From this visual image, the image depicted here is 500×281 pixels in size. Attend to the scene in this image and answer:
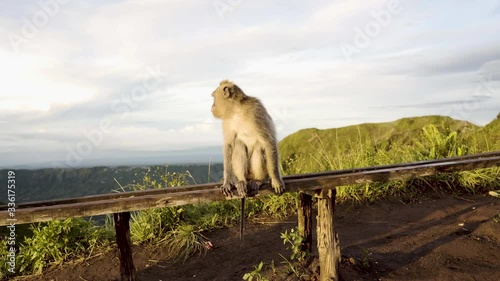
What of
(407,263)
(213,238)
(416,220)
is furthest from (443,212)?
(213,238)

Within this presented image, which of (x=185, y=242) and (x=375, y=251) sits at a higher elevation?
(x=185, y=242)

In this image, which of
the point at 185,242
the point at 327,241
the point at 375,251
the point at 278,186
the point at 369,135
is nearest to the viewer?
the point at 278,186

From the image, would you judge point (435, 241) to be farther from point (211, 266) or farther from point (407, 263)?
point (211, 266)

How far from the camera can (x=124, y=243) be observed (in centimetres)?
462

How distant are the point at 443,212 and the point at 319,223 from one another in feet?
10.7

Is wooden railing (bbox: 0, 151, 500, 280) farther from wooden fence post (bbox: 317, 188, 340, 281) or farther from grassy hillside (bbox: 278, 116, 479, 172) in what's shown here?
grassy hillside (bbox: 278, 116, 479, 172)

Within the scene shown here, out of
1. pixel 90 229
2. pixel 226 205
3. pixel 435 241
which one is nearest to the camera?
pixel 435 241

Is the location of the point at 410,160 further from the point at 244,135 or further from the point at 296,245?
the point at 244,135

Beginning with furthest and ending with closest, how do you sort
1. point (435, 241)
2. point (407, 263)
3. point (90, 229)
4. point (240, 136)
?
point (90, 229) → point (435, 241) → point (407, 263) → point (240, 136)

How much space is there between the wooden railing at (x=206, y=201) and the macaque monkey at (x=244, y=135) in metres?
0.31

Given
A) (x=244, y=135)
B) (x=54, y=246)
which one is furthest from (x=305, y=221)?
(x=54, y=246)

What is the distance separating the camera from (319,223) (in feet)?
15.4

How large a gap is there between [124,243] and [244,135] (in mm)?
1774

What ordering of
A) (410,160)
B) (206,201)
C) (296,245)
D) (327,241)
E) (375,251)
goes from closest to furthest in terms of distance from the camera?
(206,201)
(327,241)
(296,245)
(375,251)
(410,160)
